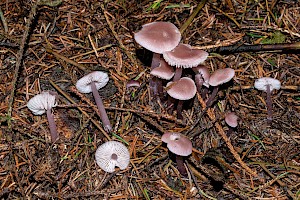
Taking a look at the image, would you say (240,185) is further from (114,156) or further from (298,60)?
(298,60)

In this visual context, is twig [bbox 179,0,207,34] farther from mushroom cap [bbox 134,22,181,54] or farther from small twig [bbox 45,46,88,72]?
small twig [bbox 45,46,88,72]

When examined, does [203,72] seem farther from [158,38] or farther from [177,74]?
[158,38]

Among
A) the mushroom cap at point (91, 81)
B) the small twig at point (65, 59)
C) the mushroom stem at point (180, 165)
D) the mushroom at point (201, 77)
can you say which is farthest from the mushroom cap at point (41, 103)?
the mushroom at point (201, 77)

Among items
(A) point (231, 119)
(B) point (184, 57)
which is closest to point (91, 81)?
(B) point (184, 57)

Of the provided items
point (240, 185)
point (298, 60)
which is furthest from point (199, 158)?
point (298, 60)

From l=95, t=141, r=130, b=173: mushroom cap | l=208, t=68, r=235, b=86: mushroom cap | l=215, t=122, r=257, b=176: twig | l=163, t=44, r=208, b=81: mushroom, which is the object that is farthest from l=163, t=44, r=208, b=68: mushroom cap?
l=95, t=141, r=130, b=173: mushroom cap
